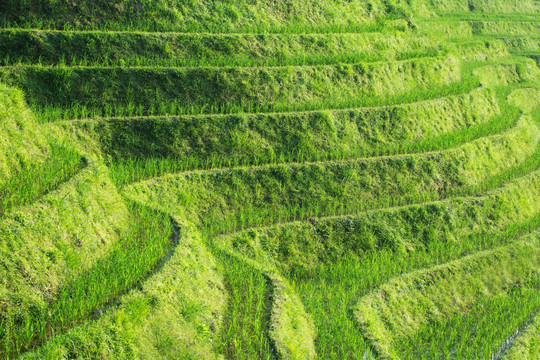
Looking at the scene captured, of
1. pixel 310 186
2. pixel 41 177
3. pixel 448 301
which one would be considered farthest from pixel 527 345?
pixel 41 177

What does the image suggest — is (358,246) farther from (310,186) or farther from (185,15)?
(185,15)

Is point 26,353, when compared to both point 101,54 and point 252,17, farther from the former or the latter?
point 252,17

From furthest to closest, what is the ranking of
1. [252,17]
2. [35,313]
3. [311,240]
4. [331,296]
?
[252,17]
[311,240]
[331,296]
[35,313]

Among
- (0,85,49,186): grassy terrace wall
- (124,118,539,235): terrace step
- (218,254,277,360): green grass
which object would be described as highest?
(0,85,49,186): grassy terrace wall

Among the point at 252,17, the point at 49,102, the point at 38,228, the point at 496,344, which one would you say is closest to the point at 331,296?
the point at 496,344

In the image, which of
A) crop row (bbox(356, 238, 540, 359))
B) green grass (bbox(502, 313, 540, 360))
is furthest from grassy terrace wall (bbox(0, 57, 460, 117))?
green grass (bbox(502, 313, 540, 360))

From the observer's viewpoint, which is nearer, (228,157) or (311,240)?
(311,240)

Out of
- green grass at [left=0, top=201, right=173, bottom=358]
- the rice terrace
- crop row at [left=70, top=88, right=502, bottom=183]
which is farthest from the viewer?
crop row at [left=70, top=88, right=502, bottom=183]

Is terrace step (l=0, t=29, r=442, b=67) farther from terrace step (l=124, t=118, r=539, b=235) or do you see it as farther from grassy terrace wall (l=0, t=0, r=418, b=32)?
terrace step (l=124, t=118, r=539, b=235)
